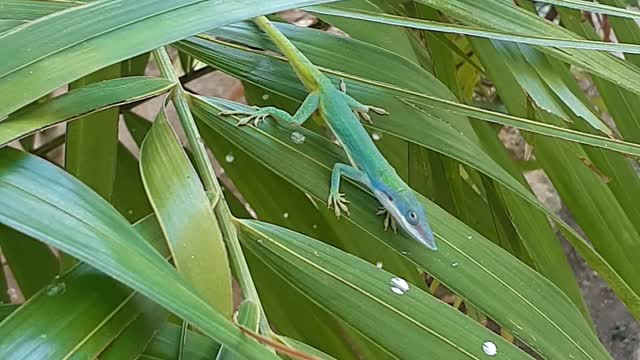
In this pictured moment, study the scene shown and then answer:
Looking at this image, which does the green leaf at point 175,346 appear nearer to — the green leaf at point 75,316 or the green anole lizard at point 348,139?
the green leaf at point 75,316

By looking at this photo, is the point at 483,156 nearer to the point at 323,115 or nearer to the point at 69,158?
the point at 323,115

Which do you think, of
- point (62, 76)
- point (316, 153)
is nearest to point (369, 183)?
point (316, 153)

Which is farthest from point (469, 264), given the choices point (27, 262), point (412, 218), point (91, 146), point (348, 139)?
point (27, 262)

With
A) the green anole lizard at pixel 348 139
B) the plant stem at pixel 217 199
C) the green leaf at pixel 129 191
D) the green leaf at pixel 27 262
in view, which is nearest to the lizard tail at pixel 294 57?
the green anole lizard at pixel 348 139

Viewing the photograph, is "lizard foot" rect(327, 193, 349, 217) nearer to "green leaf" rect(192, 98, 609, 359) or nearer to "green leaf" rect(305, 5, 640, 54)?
"green leaf" rect(192, 98, 609, 359)

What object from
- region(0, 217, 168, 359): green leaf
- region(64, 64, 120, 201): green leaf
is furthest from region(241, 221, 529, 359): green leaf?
region(64, 64, 120, 201): green leaf
